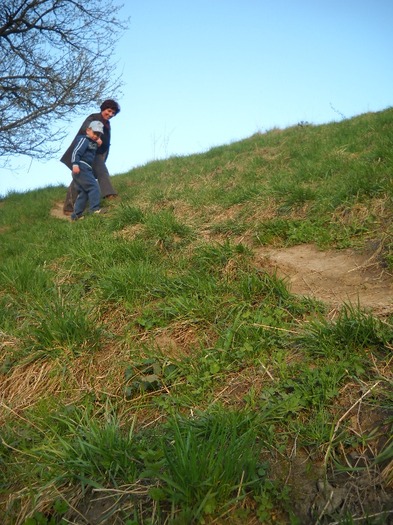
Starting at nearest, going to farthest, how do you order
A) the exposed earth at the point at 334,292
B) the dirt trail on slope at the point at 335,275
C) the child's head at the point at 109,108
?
the exposed earth at the point at 334,292
the dirt trail on slope at the point at 335,275
the child's head at the point at 109,108

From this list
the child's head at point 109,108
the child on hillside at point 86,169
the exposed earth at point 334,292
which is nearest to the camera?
the exposed earth at point 334,292

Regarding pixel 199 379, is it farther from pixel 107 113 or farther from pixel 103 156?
pixel 107 113

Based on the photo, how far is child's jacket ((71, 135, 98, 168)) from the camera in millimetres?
7304

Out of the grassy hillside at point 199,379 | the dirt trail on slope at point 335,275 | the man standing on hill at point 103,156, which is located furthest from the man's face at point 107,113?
the dirt trail on slope at point 335,275

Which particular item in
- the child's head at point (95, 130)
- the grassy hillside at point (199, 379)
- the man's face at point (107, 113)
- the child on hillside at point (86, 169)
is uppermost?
the man's face at point (107, 113)

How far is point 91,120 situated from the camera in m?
7.89

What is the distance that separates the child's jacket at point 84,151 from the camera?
24.0ft

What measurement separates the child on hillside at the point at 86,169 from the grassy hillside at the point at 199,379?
2.59 meters

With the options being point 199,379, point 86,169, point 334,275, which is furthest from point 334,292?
point 86,169

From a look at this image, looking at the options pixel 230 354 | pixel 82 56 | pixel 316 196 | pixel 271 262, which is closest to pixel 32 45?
pixel 82 56

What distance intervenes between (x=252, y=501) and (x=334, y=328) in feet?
3.27

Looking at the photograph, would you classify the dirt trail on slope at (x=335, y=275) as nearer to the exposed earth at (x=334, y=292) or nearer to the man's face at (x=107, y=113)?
the exposed earth at (x=334, y=292)

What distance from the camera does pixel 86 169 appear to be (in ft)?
24.2

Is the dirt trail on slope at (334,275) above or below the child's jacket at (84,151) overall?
below
